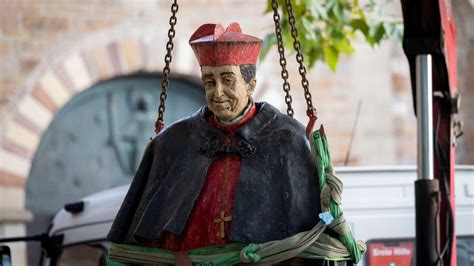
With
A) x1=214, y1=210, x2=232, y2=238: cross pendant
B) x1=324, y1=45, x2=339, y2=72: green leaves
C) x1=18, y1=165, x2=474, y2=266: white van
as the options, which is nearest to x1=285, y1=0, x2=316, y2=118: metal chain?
x1=214, y1=210, x2=232, y2=238: cross pendant

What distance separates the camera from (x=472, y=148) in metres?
18.0

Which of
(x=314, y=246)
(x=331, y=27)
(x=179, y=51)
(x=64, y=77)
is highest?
(x=179, y=51)

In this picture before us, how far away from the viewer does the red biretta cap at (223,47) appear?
598 cm

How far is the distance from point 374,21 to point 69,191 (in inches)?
192

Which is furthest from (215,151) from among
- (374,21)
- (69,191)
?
(69,191)

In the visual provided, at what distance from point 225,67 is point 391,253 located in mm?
3125

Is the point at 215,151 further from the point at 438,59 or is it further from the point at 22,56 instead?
the point at 22,56

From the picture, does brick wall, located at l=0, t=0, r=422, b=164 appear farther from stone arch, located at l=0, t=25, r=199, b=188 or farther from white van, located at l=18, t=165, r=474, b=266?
white van, located at l=18, t=165, r=474, b=266

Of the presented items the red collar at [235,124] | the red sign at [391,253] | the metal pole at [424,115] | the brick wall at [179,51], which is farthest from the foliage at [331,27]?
the red collar at [235,124]

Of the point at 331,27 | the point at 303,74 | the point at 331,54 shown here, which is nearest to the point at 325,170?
the point at 303,74

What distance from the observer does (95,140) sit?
15.5 m

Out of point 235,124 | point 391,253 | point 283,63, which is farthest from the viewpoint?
point 391,253

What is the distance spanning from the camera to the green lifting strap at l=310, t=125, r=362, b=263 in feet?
19.3

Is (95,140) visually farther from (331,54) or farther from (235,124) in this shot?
(235,124)
